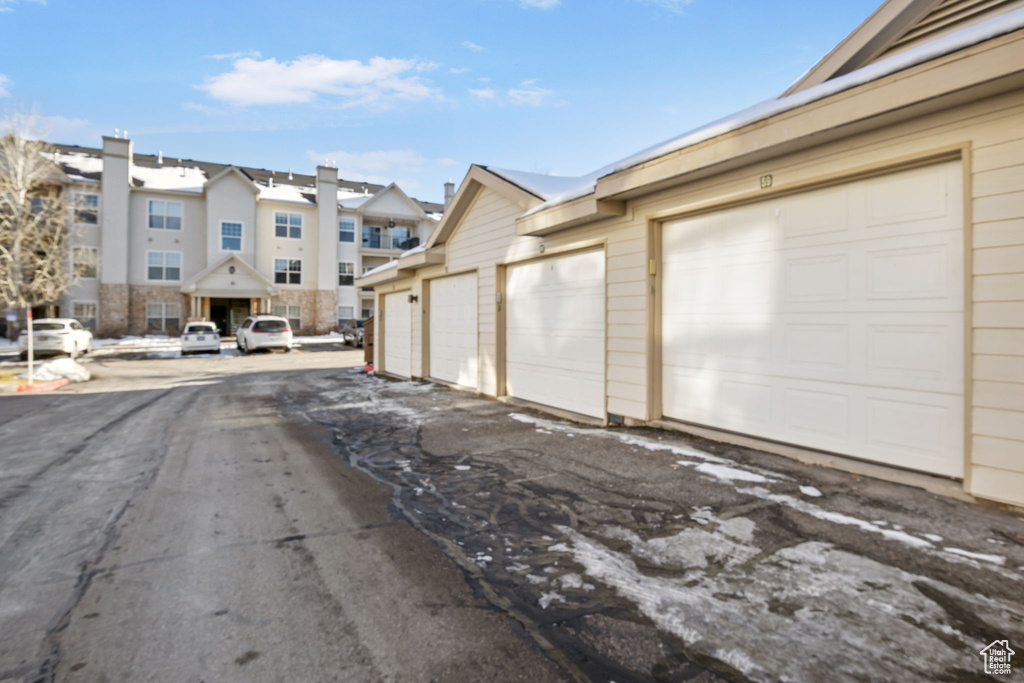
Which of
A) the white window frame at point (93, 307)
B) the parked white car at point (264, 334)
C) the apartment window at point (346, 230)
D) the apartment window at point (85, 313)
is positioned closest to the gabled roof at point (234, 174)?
the apartment window at point (346, 230)

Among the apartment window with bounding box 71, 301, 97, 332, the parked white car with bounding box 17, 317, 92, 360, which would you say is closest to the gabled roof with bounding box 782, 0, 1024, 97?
the parked white car with bounding box 17, 317, 92, 360

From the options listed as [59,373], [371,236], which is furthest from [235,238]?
[59,373]

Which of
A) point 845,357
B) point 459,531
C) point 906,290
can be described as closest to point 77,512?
point 459,531

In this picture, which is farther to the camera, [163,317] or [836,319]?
[163,317]

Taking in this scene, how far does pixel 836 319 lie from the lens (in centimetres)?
481

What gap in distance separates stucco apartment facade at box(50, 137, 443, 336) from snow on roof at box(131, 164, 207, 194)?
0.08 m

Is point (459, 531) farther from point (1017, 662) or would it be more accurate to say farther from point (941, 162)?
point (941, 162)

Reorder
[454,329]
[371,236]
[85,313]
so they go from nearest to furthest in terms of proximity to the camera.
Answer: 1. [454,329]
2. [85,313]
3. [371,236]

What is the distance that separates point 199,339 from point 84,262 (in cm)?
1229

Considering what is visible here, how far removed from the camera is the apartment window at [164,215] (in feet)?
104

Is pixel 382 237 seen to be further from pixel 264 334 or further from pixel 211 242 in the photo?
pixel 264 334

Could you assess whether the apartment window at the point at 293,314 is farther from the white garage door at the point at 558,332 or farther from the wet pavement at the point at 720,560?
the wet pavement at the point at 720,560

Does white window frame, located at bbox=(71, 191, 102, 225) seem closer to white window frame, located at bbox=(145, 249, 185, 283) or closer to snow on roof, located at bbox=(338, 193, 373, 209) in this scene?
white window frame, located at bbox=(145, 249, 185, 283)

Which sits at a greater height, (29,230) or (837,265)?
(29,230)
